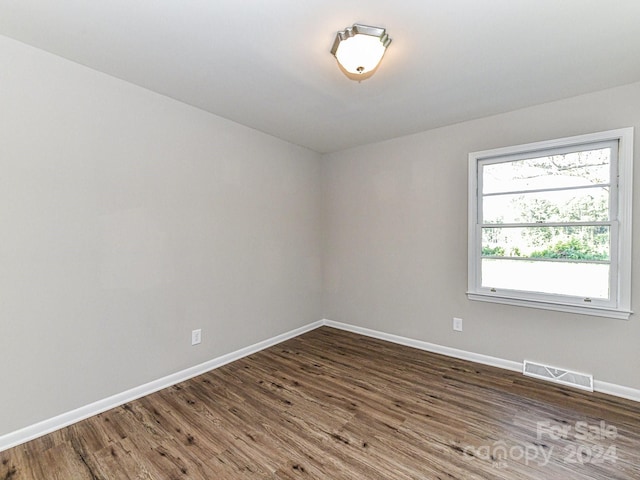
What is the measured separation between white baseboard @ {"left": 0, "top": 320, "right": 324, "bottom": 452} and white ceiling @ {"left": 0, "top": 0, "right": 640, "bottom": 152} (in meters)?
2.41

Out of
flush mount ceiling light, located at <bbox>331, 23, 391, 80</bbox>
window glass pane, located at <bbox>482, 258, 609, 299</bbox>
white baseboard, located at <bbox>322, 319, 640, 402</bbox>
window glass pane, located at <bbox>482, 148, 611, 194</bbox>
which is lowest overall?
white baseboard, located at <bbox>322, 319, 640, 402</bbox>

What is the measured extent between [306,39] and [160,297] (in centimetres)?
223

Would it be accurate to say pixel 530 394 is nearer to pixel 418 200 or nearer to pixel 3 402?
pixel 418 200

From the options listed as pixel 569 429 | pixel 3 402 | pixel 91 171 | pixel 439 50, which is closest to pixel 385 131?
pixel 439 50

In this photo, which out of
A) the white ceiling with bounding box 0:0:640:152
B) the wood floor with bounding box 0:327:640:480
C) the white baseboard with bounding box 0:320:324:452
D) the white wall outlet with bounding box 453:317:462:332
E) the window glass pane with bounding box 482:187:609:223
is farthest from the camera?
the white wall outlet with bounding box 453:317:462:332

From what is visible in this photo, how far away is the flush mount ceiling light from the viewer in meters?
1.68

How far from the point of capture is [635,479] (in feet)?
5.22

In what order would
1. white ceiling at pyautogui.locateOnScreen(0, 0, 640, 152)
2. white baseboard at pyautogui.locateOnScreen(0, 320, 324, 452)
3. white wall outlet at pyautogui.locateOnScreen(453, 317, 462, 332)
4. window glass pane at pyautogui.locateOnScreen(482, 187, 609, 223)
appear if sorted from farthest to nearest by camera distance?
white wall outlet at pyautogui.locateOnScreen(453, 317, 462, 332) < window glass pane at pyautogui.locateOnScreen(482, 187, 609, 223) < white baseboard at pyautogui.locateOnScreen(0, 320, 324, 452) < white ceiling at pyautogui.locateOnScreen(0, 0, 640, 152)

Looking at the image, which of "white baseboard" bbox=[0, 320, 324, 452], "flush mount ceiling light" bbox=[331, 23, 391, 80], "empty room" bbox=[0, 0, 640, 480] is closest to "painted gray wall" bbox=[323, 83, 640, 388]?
"empty room" bbox=[0, 0, 640, 480]

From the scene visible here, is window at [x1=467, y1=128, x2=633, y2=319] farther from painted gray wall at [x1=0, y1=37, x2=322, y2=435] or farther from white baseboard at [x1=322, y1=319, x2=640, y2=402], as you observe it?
painted gray wall at [x1=0, y1=37, x2=322, y2=435]

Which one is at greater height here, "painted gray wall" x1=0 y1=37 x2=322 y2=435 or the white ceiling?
the white ceiling

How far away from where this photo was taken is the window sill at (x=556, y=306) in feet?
7.82

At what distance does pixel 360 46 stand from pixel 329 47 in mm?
240

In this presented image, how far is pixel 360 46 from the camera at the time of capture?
1.73m
